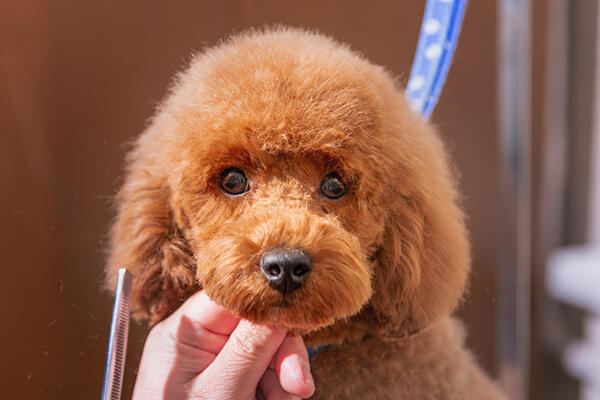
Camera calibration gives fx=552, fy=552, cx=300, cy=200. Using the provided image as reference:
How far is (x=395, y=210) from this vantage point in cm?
59

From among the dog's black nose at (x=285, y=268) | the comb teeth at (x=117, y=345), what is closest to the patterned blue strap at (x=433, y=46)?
the dog's black nose at (x=285, y=268)

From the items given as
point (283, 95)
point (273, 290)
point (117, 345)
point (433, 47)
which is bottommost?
point (117, 345)

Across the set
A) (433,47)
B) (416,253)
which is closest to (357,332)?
(416,253)

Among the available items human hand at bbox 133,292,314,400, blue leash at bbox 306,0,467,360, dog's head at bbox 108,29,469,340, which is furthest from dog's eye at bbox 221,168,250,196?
blue leash at bbox 306,0,467,360

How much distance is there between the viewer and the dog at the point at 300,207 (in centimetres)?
47

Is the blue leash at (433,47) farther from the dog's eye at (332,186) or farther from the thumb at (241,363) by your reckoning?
the thumb at (241,363)

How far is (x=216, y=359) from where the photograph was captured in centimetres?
51

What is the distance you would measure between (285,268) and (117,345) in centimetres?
16

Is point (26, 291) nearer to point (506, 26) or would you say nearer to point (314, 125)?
point (314, 125)

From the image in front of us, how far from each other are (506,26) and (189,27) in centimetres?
69

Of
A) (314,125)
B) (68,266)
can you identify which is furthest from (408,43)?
(68,266)

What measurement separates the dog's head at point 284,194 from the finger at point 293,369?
4 cm

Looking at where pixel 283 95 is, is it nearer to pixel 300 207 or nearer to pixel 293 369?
pixel 300 207

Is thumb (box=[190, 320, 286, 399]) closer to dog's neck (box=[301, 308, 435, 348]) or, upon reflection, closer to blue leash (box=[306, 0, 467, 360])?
dog's neck (box=[301, 308, 435, 348])
